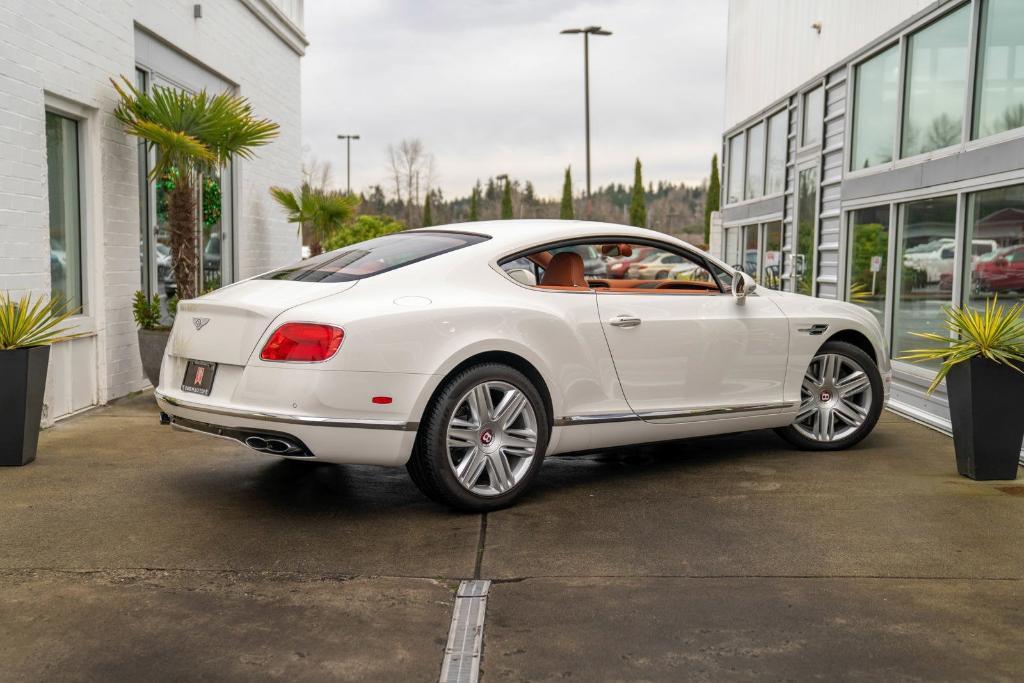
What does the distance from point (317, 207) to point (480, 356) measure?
10034 mm

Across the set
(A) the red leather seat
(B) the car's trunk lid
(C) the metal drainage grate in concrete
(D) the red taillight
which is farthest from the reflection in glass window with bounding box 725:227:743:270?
(C) the metal drainage grate in concrete

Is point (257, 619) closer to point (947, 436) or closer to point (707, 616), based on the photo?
point (707, 616)

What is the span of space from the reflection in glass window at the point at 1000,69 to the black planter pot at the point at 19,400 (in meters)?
7.14

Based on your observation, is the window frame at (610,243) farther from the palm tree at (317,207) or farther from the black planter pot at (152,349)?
the palm tree at (317,207)

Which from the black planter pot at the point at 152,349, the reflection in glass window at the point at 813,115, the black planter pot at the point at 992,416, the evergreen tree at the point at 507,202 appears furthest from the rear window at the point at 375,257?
the evergreen tree at the point at 507,202

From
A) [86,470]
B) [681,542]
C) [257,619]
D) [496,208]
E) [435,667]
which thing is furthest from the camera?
[496,208]

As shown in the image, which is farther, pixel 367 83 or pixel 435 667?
pixel 367 83

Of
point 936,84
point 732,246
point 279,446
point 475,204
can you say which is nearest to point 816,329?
point 279,446

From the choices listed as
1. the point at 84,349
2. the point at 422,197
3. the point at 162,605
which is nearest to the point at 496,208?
the point at 422,197

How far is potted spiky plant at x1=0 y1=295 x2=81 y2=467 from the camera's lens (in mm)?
5898

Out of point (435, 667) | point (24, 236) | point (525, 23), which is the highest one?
point (525, 23)

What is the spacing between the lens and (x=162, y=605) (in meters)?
3.75

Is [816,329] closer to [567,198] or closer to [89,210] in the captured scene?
[89,210]

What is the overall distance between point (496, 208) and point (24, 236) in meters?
57.0
